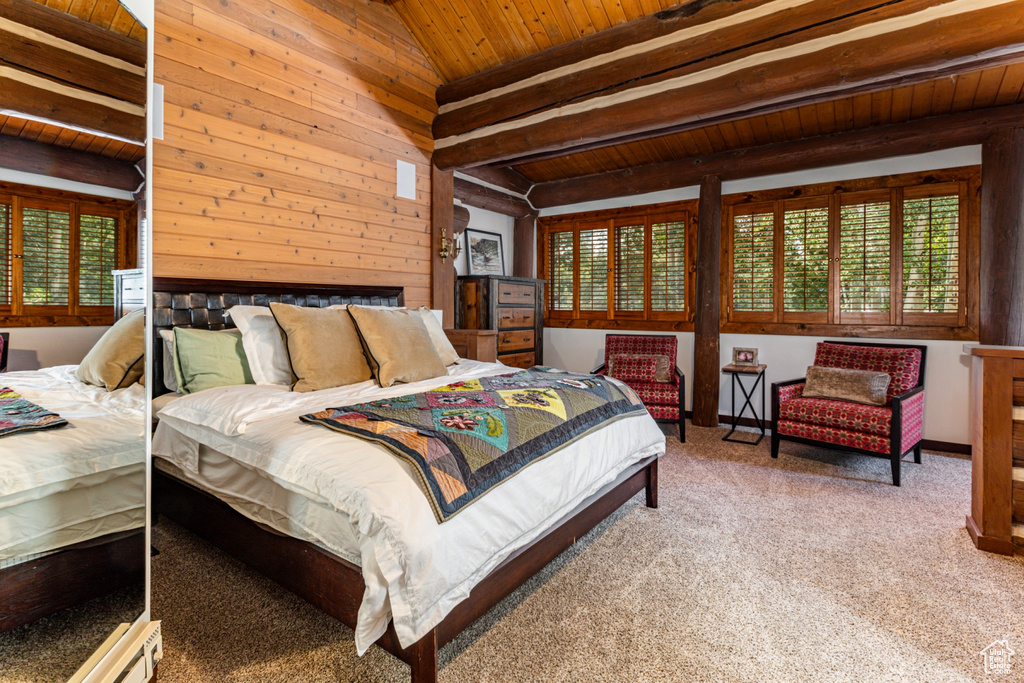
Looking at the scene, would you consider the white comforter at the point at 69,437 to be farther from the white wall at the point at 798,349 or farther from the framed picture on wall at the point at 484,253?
the white wall at the point at 798,349

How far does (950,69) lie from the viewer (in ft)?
8.32

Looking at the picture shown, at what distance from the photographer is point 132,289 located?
4.20 feet

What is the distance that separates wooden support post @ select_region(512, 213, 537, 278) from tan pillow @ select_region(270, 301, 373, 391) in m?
3.68

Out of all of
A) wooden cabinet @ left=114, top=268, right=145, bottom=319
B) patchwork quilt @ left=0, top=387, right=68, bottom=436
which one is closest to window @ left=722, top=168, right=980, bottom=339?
wooden cabinet @ left=114, top=268, right=145, bottom=319

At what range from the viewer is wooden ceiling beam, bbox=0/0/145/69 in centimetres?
95

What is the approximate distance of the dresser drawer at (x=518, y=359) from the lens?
532 centimetres

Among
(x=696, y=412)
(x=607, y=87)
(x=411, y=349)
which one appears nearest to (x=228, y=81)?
(x=411, y=349)

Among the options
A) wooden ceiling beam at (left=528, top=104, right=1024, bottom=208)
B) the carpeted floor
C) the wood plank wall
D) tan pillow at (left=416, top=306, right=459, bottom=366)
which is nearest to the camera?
the carpeted floor

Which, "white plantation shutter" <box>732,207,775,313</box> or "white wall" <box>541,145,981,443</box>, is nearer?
"white wall" <box>541,145,981,443</box>

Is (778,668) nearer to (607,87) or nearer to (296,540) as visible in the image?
(296,540)

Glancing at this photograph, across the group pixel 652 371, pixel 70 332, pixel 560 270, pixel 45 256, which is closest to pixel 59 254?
pixel 45 256

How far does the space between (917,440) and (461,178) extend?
451cm

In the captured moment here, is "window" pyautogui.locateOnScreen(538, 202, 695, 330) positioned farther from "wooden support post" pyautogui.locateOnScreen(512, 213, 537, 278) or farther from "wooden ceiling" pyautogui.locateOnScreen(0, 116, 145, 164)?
"wooden ceiling" pyautogui.locateOnScreen(0, 116, 145, 164)

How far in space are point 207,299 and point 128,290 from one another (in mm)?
1844
